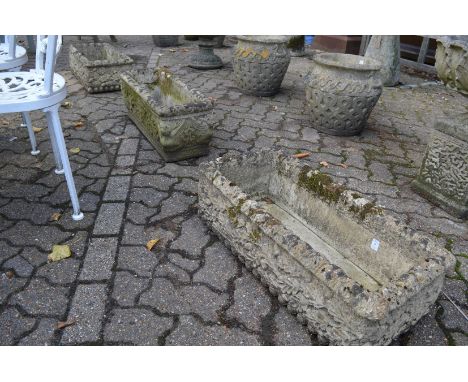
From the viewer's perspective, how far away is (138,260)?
2123mm

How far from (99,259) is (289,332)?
1.07m

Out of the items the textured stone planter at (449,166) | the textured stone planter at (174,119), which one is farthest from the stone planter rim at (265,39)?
the textured stone planter at (449,166)

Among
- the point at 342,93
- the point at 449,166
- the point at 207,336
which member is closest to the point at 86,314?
the point at 207,336

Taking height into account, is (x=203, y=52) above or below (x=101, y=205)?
above

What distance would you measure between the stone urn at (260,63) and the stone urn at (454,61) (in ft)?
6.44

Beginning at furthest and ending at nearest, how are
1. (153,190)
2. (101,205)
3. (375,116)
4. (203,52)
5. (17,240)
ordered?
(203,52) → (375,116) → (153,190) → (101,205) → (17,240)

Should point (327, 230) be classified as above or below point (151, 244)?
above

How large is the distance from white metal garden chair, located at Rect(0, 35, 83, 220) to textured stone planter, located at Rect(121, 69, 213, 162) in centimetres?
80

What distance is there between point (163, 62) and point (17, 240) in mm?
4388

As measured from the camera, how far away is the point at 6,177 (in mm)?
2791

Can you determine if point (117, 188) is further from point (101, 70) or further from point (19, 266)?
point (101, 70)

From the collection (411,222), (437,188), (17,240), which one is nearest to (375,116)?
(437,188)

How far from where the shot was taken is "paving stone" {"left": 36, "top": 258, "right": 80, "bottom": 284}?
6.47 ft

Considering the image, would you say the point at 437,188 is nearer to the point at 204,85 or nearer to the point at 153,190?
the point at 153,190
